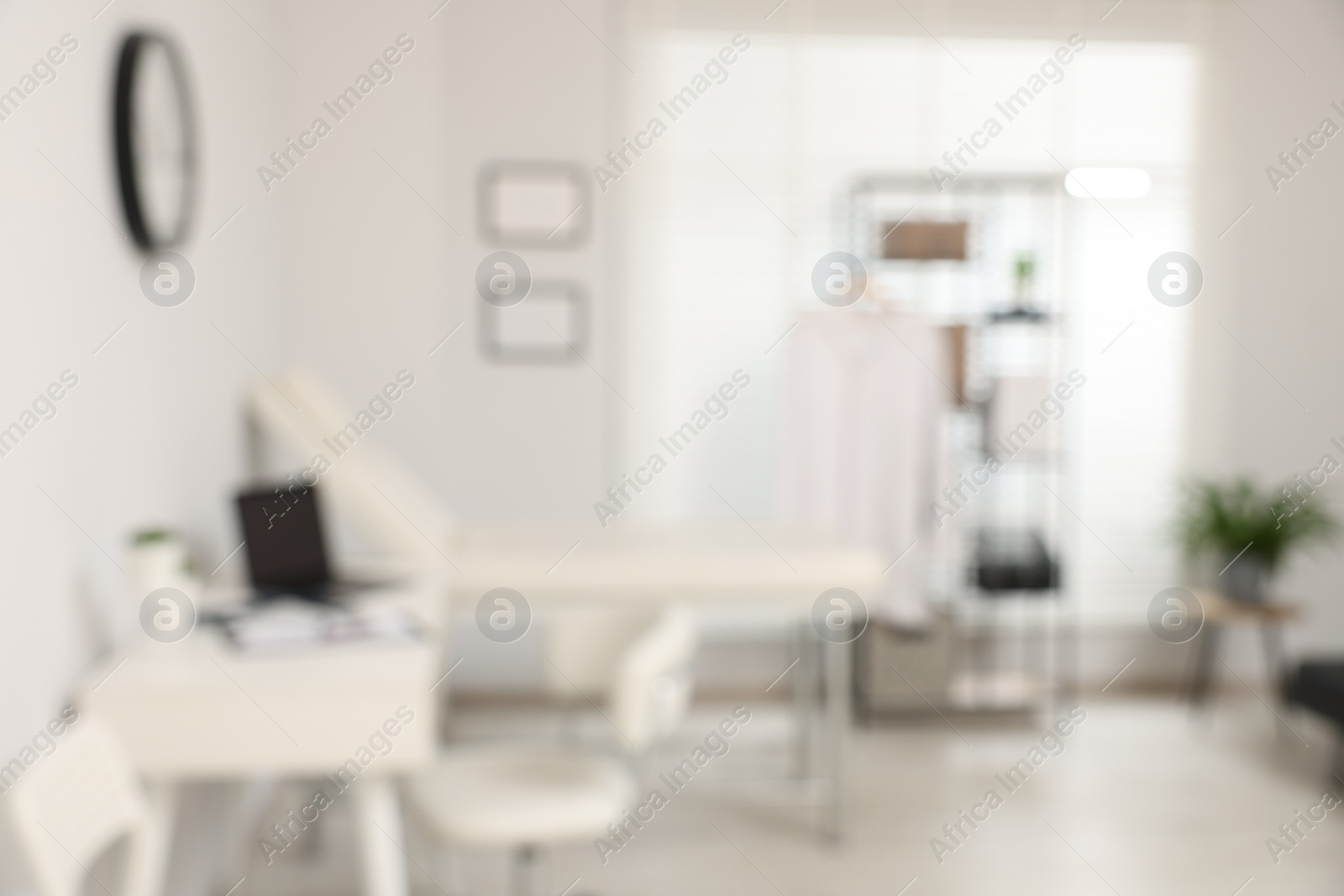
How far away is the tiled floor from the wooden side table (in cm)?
19

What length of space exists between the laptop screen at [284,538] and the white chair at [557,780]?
0.57 metres

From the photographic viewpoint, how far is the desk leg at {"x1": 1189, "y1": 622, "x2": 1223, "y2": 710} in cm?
394

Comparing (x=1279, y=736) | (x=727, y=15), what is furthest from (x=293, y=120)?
(x=1279, y=736)

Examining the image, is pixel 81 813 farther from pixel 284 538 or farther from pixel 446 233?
pixel 446 233

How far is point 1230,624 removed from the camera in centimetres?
421

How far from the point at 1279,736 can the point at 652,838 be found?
2314mm

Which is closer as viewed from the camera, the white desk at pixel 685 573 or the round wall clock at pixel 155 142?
the round wall clock at pixel 155 142

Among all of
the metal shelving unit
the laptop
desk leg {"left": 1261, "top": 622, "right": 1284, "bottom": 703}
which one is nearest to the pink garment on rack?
the metal shelving unit

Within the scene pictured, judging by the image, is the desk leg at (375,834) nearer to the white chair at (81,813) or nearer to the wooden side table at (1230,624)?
the white chair at (81,813)

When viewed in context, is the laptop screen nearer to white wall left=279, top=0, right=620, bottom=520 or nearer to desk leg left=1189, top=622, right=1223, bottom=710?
white wall left=279, top=0, right=620, bottom=520

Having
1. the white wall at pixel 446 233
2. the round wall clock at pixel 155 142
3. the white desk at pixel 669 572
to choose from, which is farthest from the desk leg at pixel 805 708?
the round wall clock at pixel 155 142

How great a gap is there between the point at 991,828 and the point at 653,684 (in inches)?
56.0

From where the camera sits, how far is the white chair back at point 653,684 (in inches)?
81.3

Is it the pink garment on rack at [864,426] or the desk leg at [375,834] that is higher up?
the pink garment on rack at [864,426]
